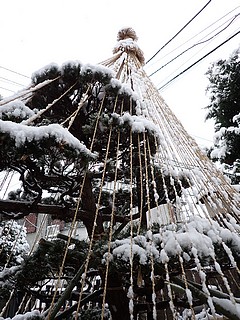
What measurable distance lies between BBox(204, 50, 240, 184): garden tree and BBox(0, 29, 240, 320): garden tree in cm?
181

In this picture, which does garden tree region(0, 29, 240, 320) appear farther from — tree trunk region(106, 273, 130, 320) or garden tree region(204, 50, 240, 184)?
garden tree region(204, 50, 240, 184)

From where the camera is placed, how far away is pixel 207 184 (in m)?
1.34

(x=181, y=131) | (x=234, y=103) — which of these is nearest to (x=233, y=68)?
(x=234, y=103)

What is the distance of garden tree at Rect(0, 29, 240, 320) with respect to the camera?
870mm

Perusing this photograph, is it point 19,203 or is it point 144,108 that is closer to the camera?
point 19,203

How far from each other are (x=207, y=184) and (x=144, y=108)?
0.58 meters

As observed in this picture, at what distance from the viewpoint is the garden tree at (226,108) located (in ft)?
10.8

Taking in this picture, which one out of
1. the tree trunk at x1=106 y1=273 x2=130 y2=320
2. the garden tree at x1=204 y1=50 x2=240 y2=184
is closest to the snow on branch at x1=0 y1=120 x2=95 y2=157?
the tree trunk at x1=106 y1=273 x2=130 y2=320

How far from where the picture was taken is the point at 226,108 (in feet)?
12.0

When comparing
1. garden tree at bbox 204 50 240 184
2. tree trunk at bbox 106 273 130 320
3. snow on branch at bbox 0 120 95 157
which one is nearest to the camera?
snow on branch at bbox 0 120 95 157

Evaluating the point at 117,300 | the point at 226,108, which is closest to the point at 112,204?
the point at 117,300

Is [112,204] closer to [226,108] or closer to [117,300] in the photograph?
[117,300]

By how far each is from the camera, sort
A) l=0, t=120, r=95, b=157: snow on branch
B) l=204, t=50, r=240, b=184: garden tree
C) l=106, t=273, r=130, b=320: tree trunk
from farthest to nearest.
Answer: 1. l=204, t=50, r=240, b=184: garden tree
2. l=106, t=273, r=130, b=320: tree trunk
3. l=0, t=120, r=95, b=157: snow on branch

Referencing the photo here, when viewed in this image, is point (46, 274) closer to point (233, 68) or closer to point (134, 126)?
point (134, 126)
